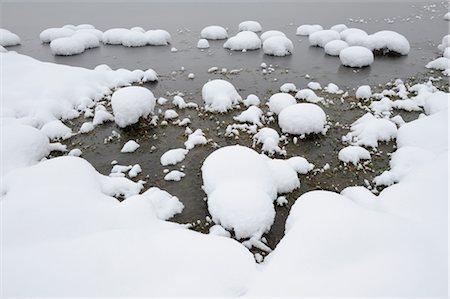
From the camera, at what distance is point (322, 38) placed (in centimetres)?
1894

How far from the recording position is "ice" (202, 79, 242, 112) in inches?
455

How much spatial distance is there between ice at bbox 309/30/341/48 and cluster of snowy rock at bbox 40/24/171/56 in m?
8.86

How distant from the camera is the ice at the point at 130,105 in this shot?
10.5m

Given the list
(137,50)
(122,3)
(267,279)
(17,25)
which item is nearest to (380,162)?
(267,279)

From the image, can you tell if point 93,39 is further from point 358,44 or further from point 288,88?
point 358,44

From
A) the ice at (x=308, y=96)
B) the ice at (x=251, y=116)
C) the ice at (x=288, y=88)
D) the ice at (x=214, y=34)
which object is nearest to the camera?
the ice at (x=251, y=116)

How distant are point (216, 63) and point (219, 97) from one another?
5.70 meters

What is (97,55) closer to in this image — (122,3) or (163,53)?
(163,53)

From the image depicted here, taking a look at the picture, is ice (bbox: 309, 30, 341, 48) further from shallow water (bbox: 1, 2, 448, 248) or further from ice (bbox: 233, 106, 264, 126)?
ice (bbox: 233, 106, 264, 126)

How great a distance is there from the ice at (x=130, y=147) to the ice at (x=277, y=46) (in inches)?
422

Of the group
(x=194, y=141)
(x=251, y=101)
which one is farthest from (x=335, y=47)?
(x=194, y=141)

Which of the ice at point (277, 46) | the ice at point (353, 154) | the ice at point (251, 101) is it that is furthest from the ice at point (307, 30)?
the ice at point (353, 154)

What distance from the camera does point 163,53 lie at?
61.2 ft

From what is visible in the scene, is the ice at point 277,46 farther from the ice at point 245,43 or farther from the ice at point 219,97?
the ice at point 219,97
